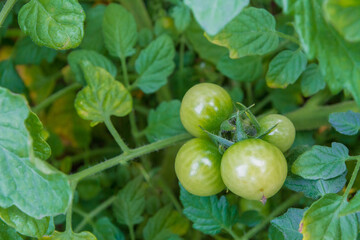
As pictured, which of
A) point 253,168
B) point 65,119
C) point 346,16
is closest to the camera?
point 346,16

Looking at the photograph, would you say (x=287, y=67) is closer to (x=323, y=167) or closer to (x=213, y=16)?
(x=323, y=167)

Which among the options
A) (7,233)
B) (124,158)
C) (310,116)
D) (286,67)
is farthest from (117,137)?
(310,116)

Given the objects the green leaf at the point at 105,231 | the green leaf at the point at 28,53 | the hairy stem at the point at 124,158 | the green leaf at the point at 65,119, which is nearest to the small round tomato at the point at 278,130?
the hairy stem at the point at 124,158

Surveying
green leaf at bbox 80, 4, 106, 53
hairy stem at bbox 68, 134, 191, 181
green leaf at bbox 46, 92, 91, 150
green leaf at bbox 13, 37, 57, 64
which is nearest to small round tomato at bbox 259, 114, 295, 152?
hairy stem at bbox 68, 134, 191, 181

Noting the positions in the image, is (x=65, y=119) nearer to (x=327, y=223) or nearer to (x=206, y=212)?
(x=206, y=212)

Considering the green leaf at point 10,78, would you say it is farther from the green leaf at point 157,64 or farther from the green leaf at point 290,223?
the green leaf at point 290,223
